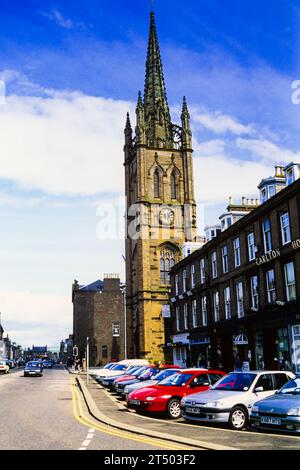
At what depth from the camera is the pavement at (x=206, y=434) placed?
10.0m

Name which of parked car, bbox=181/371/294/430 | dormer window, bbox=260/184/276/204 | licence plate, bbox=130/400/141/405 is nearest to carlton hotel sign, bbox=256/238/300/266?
dormer window, bbox=260/184/276/204

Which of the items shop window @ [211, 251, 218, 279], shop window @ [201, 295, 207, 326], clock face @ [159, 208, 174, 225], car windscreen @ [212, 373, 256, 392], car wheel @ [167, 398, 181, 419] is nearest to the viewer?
car windscreen @ [212, 373, 256, 392]

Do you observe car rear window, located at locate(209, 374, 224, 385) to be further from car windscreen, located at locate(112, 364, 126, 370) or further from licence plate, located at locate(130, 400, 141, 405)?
car windscreen, located at locate(112, 364, 126, 370)

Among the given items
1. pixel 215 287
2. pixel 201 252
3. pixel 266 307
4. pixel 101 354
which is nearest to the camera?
pixel 266 307

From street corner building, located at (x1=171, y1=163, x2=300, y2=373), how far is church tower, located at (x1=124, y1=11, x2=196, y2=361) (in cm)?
2211

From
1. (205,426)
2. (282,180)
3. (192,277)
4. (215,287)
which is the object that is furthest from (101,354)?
(205,426)

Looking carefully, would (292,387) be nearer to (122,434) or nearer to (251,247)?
(122,434)

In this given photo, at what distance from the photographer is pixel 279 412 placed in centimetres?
1182

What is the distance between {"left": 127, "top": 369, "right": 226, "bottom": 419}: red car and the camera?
15.6m

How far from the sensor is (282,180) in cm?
3203

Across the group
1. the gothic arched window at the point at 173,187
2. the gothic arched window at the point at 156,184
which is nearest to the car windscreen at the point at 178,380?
the gothic arched window at the point at 156,184

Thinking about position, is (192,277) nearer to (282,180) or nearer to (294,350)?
(282,180)

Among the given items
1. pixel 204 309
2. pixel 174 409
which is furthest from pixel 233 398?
pixel 204 309

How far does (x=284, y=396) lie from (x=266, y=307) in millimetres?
15671
